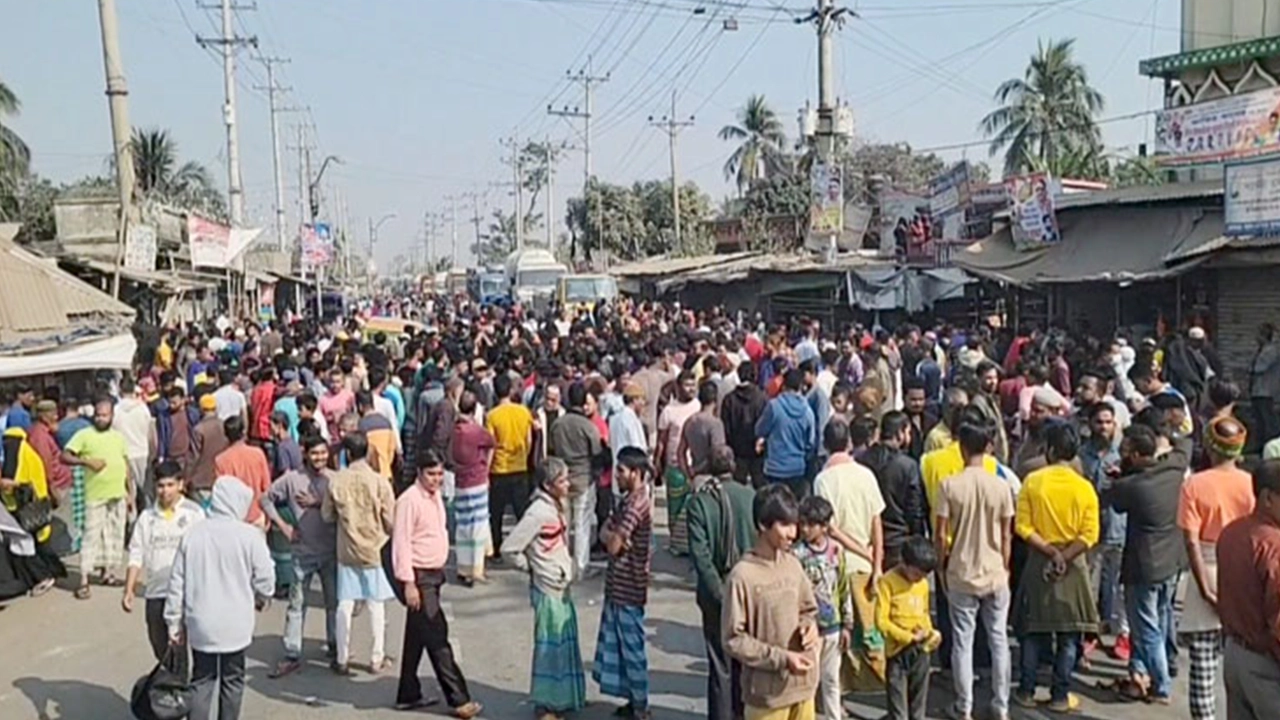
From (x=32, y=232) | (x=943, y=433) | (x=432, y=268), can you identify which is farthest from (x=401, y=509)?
(x=432, y=268)

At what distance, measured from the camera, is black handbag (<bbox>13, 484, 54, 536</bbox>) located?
971cm

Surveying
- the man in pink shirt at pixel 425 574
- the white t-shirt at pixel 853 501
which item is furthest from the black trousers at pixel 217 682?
the white t-shirt at pixel 853 501

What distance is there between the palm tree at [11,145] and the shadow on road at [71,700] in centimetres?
3748

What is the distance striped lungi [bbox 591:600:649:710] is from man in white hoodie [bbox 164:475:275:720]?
6.16 feet

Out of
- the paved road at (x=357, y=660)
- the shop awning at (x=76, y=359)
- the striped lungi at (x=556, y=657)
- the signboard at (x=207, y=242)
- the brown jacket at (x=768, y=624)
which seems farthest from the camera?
the signboard at (x=207, y=242)

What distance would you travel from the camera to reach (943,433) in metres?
8.47

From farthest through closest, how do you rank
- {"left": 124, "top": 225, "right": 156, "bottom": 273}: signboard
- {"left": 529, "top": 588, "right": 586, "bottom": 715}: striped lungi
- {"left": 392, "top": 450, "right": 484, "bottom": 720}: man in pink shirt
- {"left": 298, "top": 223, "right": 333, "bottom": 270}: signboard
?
{"left": 298, "top": 223, "right": 333, "bottom": 270}: signboard, {"left": 124, "top": 225, "right": 156, "bottom": 273}: signboard, {"left": 392, "top": 450, "right": 484, "bottom": 720}: man in pink shirt, {"left": 529, "top": 588, "right": 586, "bottom": 715}: striped lungi

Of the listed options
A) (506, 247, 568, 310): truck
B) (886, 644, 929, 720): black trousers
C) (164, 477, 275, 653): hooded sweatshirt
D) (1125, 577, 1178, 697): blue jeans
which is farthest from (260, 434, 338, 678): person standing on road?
(506, 247, 568, 310): truck

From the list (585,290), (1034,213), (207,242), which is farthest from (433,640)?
(585,290)

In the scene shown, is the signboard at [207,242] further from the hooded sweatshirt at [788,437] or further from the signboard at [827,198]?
the hooded sweatshirt at [788,437]

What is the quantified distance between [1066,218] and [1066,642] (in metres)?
13.8

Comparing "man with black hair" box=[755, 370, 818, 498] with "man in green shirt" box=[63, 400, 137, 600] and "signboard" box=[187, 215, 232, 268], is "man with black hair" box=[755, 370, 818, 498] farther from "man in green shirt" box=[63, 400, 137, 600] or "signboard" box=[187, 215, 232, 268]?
"signboard" box=[187, 215, 232, 268]

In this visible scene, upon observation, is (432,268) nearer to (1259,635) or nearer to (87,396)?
(87,396)

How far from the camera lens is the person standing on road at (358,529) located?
310 inches
